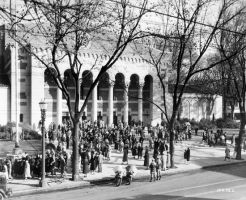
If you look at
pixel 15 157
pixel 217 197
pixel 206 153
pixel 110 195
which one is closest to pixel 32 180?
pixel 15 157

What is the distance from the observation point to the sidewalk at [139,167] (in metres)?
20.6

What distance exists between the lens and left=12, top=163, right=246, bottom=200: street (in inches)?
738

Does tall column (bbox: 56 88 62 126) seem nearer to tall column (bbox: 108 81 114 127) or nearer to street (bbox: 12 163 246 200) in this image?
tall column (bbox: 108 81 114 127)

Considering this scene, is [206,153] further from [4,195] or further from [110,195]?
[4,195]

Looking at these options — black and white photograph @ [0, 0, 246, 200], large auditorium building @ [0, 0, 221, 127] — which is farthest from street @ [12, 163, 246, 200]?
large auditorium building @ [0, 0, 221, 127]

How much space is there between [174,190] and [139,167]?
767 cm

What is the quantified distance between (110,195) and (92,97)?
39483mm

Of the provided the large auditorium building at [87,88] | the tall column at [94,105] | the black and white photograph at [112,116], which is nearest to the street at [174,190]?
the black and white photograph at [112,116]

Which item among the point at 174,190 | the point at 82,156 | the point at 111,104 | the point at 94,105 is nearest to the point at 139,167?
the point at 82,156

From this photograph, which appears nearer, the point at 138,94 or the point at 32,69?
the point at 32,69

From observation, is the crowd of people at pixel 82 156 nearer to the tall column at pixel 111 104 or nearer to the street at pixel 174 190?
the street at pixel 174 190

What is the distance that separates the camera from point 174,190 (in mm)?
20391

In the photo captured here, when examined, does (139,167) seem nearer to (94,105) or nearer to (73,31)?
(73,31)

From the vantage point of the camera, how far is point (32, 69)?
5056 centimetres
